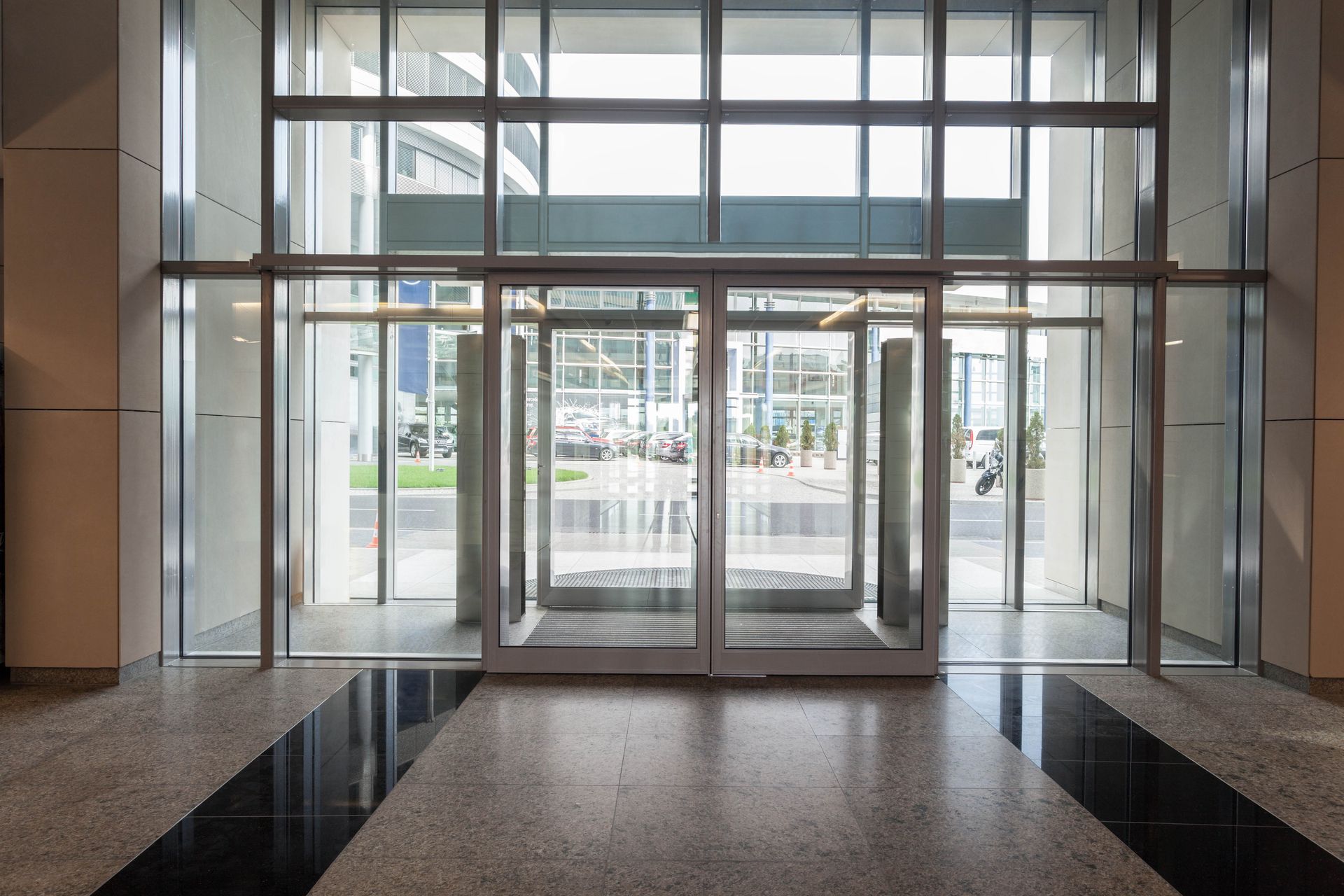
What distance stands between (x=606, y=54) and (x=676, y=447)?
321cm

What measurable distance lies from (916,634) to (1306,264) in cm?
394

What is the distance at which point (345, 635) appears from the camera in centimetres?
642

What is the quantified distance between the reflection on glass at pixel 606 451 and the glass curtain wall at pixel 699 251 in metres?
0.03

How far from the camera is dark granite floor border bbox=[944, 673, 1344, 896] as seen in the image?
3215mm

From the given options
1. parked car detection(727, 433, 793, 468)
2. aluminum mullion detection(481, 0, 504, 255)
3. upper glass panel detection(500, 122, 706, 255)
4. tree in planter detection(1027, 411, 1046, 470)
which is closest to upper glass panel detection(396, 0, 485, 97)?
aluminum mullion detection(481, 0, 504, 255)

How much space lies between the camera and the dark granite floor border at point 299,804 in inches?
123

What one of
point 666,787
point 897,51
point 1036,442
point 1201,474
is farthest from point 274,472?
point 1201,474

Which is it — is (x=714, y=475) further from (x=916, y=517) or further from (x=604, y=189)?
(x=604, y=189)

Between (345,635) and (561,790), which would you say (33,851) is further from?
(345,635)

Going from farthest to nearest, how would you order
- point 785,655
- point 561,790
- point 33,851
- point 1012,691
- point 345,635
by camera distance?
point 345,635, point 785,655, point 1012,691, point 561,790, point 33,851

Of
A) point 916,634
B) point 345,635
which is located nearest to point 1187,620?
point 916,634

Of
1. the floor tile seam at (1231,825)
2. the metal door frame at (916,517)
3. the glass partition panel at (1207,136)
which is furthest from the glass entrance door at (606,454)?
the glass partition panel at (1207,136)

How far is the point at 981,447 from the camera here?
646 cm

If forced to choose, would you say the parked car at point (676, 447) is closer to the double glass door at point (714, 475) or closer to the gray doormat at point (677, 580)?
the double glass door at point (714, 475)
